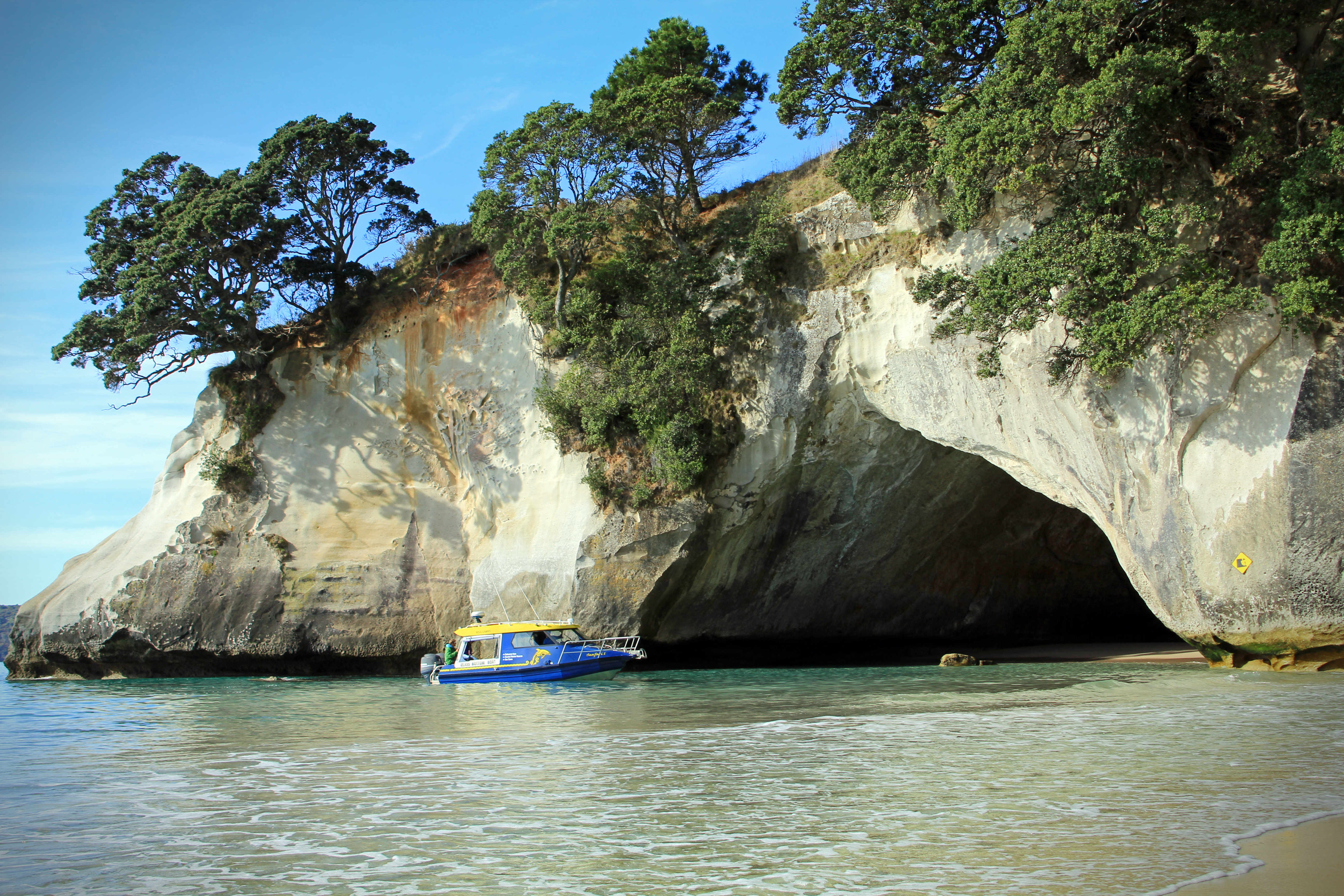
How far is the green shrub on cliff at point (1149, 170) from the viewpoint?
14.6m

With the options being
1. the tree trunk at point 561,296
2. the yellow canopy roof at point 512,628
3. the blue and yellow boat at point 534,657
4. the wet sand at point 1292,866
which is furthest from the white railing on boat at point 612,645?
the wet sand at point 1292,866

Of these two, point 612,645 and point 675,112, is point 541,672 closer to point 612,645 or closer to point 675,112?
point 612,645

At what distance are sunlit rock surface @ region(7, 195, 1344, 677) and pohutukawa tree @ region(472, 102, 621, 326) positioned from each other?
2.57 m

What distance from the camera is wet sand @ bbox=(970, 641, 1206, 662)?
21906mm

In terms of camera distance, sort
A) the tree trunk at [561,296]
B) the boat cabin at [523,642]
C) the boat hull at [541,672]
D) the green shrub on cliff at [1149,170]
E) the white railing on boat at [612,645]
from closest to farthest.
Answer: the green shrub on cliff at [1149,170] → the boat hull at [541,672] → the boat cabin at [523,642] → the white railing on boat at [612,645] → the tree trunk at [561,296]

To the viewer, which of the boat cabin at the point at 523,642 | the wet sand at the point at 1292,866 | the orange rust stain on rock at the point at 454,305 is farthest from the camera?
the orange rust stain on rock at the point at 454,305

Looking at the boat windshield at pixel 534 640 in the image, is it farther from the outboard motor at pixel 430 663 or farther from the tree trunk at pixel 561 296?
the tree trunk at pixel 561 296

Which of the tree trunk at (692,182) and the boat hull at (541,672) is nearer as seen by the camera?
the boat hull at (541,672)

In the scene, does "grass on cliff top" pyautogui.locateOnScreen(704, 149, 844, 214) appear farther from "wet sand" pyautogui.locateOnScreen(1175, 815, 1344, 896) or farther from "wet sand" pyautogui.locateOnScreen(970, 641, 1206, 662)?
"wet sand" pyautogui.locateOnScreen(1175, 815, 1344, 896)

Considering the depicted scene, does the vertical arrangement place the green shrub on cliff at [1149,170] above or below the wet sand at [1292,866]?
above

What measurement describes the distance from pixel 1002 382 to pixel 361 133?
835 inches

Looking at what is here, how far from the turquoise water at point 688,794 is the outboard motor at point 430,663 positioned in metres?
7.89

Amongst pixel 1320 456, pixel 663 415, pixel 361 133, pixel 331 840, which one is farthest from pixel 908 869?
pixel 361 133

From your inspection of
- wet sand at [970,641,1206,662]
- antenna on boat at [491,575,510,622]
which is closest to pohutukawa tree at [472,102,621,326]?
antenna on boat at [491,575,510,622]
